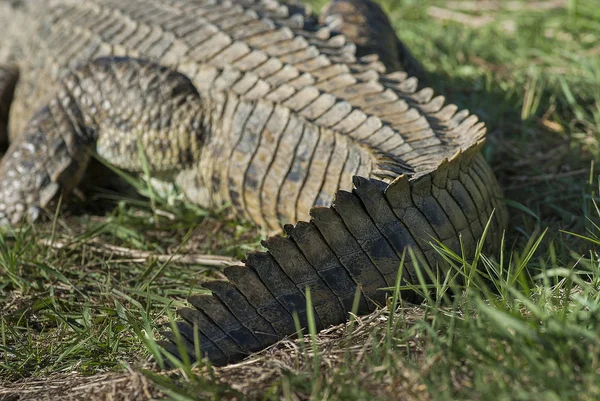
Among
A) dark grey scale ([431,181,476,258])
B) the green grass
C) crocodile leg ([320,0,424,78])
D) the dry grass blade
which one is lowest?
the dry grass blade

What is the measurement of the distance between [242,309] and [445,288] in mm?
525

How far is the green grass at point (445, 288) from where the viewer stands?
1.46 meters

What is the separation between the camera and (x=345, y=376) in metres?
1.54

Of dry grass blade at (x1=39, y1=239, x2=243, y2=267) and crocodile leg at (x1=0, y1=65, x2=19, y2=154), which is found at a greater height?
crocodile leg at (x1=0, y1=65, x2=19, y2=154)

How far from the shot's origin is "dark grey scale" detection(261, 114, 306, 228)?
2.49 m

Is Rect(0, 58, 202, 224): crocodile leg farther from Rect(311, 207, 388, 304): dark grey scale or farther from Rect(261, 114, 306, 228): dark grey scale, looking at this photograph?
Rect(311, 207, 388, 304): dark grey scale

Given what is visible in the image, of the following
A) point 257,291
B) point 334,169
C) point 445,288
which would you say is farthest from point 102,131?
point 445,288

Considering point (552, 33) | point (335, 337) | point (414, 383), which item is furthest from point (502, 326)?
point (552, 33)

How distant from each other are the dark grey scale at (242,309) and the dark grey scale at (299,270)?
0.42ft

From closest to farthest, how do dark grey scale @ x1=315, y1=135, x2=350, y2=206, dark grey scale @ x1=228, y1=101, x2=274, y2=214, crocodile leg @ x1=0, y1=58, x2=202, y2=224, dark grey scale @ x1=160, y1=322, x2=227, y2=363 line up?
dark grey scale @ x1=160, y1=322, x2=227, y2=363
dark grey scale @ x1=315, y1=135, x2=350, y2=206
dark grey scale @ x1=228, y1=101, x2=274, y2=214
crocodile leg @ x1=0, y1=58, x2=202, y2=224

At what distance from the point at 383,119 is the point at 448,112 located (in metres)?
0.24

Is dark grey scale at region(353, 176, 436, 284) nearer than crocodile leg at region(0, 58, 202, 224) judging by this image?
Yes

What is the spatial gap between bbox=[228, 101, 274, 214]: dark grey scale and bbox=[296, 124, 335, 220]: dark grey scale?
0.23 metres

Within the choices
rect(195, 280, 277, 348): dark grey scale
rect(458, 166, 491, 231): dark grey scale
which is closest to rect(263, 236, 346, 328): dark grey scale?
rect(195, 280, 277, 348): dark grey scale
